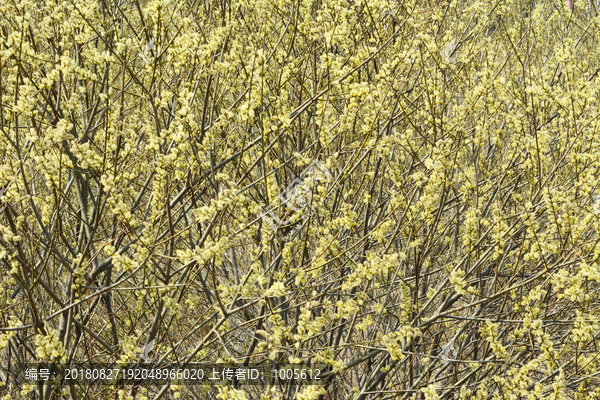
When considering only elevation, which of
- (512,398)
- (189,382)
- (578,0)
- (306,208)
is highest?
(578,0)

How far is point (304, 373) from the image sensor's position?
3648 millimetres

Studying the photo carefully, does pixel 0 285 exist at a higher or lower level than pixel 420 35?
lower

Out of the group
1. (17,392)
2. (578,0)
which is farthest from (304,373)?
(578,0)

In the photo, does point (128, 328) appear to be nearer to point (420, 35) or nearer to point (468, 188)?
point (468, 188)

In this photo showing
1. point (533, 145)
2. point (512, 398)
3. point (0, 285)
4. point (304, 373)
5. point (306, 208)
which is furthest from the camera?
point (0, 285)

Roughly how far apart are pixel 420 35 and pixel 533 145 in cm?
94

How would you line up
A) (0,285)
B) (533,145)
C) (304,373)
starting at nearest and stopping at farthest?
(533,145)
(304,373)
(0,285)

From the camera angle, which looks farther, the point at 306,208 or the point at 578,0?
the point at 578,0
